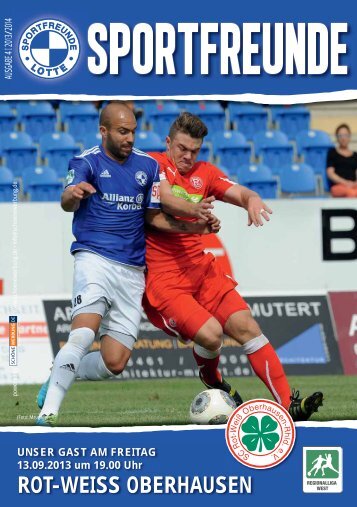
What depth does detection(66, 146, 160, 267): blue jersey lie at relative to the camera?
736 cm

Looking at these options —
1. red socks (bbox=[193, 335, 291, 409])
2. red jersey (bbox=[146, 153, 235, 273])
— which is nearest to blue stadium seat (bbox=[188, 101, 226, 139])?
red jersey (bbox=[146, 153, 235, 273])

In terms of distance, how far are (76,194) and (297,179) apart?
572cm

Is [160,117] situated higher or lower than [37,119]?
higher

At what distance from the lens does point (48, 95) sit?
7012 mm

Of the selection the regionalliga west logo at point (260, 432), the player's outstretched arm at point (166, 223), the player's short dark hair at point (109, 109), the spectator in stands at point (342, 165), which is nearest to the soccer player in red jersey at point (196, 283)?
the player's outstretched arm at point (166, 223)

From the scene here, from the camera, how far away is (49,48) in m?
6.94

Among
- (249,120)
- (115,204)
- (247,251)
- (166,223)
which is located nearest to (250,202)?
(166,223)

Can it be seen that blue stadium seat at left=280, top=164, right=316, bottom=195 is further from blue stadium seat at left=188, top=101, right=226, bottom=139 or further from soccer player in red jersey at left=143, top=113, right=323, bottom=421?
soccer player in red jersey at left=143, top=113, right=323, bottom=421

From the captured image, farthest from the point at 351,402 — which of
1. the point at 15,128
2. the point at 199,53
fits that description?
the point at 15,128

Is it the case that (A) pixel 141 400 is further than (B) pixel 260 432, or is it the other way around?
(A) pixel 141 400

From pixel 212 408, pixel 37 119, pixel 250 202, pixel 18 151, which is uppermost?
pixel 37 119

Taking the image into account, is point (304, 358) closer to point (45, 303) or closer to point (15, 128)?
point (45, 303)

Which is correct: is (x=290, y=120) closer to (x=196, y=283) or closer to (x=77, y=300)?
(x=196, y=283)

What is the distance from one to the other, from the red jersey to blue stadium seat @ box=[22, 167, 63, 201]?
13.4 feet
